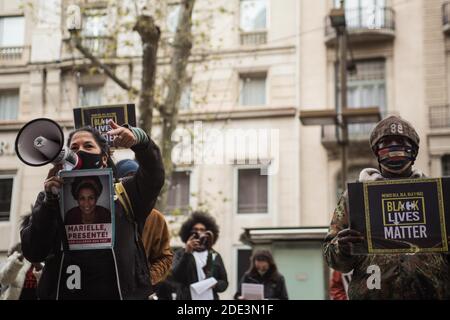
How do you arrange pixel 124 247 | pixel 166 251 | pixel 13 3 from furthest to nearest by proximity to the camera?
pixel 13 3 < pixel 166 251 < pixel 124 247

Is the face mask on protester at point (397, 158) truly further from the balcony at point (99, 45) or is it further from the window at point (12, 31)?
the balcony at point (99, 45)

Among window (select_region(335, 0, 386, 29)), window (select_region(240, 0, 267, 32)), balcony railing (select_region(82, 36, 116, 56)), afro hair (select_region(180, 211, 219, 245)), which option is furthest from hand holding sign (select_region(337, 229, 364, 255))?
window (select_region(240, 0, 267, 32))

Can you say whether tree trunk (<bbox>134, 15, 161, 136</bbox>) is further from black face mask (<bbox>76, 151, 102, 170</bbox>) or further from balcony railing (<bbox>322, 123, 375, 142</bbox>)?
black face mask (<bbox>76, 151, 102, 170</bbox>)

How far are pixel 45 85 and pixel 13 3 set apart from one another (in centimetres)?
390

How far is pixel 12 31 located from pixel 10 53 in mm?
1403

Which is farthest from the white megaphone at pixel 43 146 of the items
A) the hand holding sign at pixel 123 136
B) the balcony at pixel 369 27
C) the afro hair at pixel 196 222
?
the balcony at pixel 369 27

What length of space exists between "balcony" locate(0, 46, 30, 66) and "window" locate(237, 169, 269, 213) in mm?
7212

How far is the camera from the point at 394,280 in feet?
13.2

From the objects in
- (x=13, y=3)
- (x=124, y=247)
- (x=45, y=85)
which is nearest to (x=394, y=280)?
(x=124, y=247)

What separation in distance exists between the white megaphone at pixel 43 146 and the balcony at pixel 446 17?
773 inches

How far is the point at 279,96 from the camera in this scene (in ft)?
76.0

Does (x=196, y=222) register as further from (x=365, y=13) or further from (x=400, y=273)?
(x=365, y=13)

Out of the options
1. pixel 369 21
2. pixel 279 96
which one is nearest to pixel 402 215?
pixel 279 96
